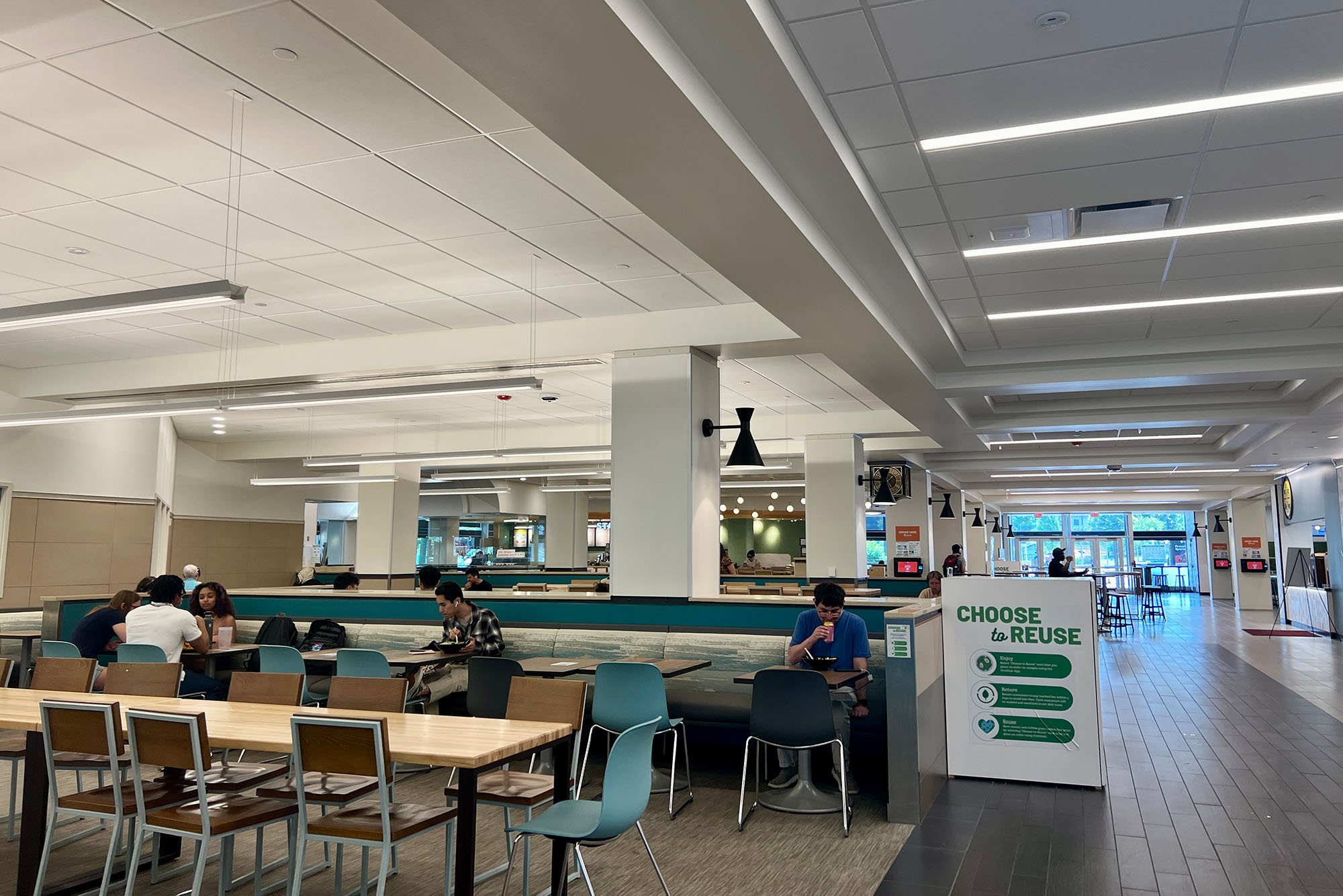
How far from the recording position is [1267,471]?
17.5 metres

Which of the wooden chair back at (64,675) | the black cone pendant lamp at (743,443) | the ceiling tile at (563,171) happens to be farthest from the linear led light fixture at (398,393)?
the wooden chair back at (64,675)

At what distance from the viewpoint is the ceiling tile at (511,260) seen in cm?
595

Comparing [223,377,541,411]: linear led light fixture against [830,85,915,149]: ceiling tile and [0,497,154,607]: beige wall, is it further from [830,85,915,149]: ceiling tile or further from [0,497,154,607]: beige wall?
[0,497,154,607]: beige wall

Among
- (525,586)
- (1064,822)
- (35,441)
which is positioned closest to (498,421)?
(525,586)

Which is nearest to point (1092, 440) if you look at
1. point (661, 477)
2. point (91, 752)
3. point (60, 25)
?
point (661, 477)

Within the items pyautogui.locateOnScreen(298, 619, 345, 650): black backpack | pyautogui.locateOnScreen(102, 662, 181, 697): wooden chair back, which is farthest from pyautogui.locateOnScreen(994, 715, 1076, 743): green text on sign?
pyautogui.locateOnScreen(298, 619, 345, 650): black backpack

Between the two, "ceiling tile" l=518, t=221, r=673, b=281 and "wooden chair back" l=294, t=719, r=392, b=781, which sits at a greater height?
"ceiling tile" l=518, t=221, r=673, b=281

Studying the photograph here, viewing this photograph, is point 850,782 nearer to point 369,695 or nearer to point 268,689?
point 369,695

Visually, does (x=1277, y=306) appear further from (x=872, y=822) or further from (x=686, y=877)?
(x=686, y=877)

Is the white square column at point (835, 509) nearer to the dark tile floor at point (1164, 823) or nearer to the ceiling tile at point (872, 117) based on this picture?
the dark tile floor at point (1164, 823)

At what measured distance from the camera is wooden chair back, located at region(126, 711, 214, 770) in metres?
3.39

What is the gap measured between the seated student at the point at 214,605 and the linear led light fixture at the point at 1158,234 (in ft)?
21.1

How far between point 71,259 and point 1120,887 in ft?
25.1

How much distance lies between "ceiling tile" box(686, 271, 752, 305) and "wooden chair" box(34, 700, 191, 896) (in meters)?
4.54
